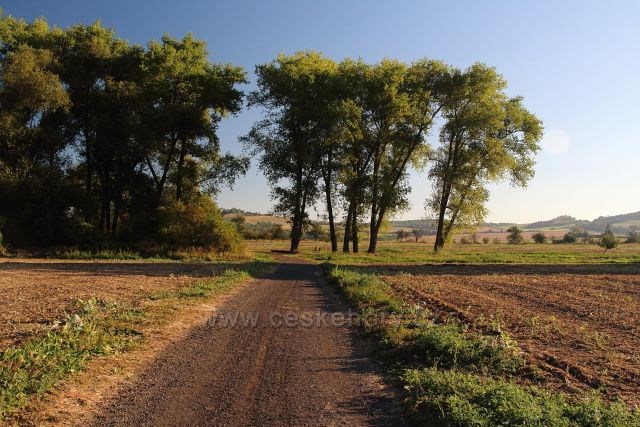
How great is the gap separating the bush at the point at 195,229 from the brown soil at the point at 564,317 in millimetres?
17042

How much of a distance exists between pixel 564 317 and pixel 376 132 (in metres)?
32.9

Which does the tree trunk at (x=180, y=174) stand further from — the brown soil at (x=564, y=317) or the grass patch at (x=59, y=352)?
the grass patch at (x=59, y=352)

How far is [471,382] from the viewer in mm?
6344

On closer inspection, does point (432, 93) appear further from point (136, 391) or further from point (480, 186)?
point (136, 391)

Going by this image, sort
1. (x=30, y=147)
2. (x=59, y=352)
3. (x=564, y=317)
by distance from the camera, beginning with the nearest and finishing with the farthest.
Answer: (x=59, y=352), (x=564, y=317), (x=30, y=147)

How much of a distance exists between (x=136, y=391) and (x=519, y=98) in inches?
1948

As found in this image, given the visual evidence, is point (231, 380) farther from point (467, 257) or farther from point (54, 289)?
point (467, 257)

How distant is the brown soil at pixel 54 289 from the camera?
938 centimetres

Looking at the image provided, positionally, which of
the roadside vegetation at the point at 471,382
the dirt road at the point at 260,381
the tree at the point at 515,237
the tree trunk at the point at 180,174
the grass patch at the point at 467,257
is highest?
the tree trunk at the point at 180,174

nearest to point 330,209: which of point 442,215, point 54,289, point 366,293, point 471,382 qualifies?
point 442,215

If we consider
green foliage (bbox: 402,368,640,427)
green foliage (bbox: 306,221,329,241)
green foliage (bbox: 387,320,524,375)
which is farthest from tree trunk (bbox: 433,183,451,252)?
green foliage (bbox: 402,368,640,427)

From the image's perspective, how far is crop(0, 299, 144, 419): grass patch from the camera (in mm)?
5828

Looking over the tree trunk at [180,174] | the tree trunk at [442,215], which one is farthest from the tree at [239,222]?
the tree trunk at [442,215]

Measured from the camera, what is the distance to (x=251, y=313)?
12156 millimetres
